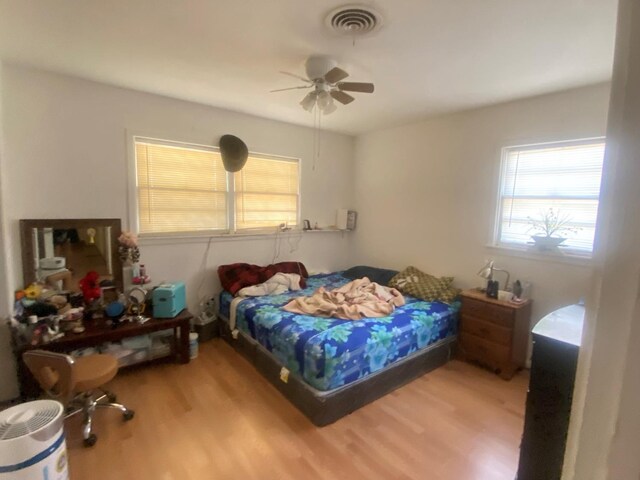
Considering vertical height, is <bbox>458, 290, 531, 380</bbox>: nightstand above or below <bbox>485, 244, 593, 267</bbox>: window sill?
below

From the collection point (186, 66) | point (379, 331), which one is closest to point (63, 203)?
point (186, 66)

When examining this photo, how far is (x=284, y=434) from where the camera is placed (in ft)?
6.98

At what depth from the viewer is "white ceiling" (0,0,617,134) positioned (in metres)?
1.75

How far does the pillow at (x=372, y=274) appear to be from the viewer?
4.14m

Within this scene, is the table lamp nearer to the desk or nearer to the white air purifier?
the desk

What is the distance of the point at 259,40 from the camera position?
6.82ft

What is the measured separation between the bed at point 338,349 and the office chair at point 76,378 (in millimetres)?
1095

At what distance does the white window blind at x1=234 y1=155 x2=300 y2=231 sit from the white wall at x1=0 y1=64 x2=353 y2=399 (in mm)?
193

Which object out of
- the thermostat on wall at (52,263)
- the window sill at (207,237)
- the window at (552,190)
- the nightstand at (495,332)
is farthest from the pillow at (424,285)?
the thermostat on wall at (52,263)

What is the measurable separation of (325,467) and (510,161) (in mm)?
3170

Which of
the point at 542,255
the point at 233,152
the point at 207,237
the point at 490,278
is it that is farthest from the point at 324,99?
the point at 542,255

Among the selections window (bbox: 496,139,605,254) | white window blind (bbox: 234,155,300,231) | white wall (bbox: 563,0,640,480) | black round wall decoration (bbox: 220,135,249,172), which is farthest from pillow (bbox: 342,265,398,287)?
white wall (bbox: 563,0,640,480)

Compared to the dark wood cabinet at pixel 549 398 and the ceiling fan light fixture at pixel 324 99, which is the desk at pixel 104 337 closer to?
the ceiling fan light fixture at pixel 324 99

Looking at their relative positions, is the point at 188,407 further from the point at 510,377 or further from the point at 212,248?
the point at 510,377
